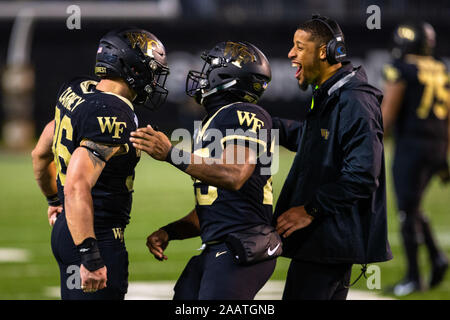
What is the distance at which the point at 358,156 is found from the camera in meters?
3.87

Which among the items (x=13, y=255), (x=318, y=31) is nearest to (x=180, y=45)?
(x=13, y=255)

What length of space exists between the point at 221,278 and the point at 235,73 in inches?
37.9

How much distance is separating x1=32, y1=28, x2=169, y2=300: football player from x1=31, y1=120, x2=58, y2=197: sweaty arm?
0.02 meters

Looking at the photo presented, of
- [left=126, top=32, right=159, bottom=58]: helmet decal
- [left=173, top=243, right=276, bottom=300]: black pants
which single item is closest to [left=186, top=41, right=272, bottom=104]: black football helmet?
[left=126, top=32, right=159, bottom=58]: helmet decal

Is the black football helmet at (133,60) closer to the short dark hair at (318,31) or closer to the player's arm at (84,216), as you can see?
the player's arm at (84,216)

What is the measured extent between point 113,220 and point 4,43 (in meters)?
18.4

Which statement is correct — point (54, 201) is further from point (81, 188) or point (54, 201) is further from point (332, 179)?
point (332, 179)

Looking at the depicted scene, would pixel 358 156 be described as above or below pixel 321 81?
below

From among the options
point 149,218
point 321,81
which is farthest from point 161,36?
point 321,81

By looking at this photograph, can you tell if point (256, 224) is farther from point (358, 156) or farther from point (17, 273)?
point (17, 273)

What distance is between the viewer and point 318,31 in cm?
411

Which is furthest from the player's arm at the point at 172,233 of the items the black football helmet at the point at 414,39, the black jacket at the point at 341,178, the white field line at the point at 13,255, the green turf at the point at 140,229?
the white field line at the point at 13,255

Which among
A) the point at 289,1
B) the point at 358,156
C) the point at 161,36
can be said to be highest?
the point at 289,1

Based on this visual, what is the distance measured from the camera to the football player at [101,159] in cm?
358
